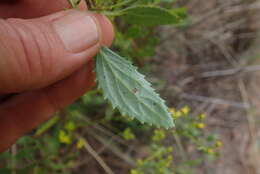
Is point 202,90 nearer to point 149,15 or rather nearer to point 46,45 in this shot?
point 149,15

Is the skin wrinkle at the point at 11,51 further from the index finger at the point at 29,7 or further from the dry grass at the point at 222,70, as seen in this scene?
the dry grass at the point at 222,70

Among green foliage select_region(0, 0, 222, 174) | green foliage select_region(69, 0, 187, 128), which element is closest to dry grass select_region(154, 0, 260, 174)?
green foliage select_region(0, 0, 222, 174)

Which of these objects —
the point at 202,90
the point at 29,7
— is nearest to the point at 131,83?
the point at 29,7

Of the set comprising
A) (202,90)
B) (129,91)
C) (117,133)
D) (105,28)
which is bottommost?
(202,90)

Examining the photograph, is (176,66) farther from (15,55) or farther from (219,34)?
(15,55)

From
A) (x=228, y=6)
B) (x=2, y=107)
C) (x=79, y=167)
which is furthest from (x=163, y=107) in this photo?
(x=228, y=6)

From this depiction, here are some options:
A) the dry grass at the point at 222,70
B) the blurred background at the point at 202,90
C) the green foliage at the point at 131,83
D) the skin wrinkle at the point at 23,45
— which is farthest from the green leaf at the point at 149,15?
the dry grass at the point at 222,70

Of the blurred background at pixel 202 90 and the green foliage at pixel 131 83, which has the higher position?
the green foliage at pixel 131 83
